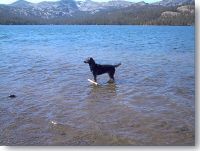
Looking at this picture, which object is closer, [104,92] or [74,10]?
[74,10]

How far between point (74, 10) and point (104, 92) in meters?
2.30

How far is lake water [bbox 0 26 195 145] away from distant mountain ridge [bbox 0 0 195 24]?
0.53 feet

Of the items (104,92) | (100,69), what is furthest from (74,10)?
(100,69)

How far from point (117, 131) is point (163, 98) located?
4.74 feet

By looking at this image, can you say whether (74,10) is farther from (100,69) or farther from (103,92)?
(100,69)

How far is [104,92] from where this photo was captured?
7000 millimetres

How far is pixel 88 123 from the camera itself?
5.11 meters

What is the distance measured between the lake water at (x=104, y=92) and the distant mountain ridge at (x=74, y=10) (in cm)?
16

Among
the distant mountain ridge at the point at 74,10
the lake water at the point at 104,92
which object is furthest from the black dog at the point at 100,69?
the distant mountain ridge at the point at 74,10

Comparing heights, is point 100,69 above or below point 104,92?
above

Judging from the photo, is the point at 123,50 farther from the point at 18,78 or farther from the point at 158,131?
the point at 158,131

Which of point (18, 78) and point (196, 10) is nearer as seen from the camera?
point (196, 10)

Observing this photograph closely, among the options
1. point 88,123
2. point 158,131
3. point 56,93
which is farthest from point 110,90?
point 158,131

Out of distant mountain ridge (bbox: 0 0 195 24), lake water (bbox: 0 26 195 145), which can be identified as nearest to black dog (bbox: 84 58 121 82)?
lake water (bbox: 0 26 195 145)
